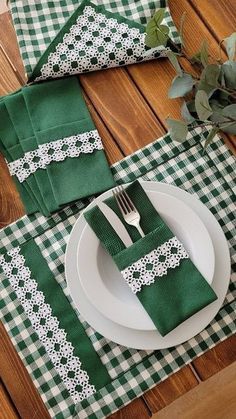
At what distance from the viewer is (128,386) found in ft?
2.85

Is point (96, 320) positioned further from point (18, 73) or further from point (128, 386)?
point (18, 73)

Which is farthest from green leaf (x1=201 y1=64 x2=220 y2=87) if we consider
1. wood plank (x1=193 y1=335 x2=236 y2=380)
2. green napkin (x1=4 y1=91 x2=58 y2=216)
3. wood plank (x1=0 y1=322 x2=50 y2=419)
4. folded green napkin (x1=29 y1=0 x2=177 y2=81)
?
wood plank (x1=0 y1=322 x2=50 y2=419)

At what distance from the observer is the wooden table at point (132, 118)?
2.85 ft

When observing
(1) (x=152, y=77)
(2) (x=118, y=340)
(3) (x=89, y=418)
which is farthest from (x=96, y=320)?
(1) (x=152, y=77)

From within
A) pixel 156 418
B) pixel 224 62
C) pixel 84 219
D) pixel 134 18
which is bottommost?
pixel 156 418

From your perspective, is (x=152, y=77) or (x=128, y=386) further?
(x=152, y=77)

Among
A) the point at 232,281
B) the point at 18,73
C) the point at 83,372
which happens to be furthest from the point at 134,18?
the point at 83,372

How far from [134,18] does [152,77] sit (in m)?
0.12

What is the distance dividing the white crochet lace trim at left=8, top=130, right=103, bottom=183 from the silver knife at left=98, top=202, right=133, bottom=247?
13 cm

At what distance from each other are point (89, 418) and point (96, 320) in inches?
6.0

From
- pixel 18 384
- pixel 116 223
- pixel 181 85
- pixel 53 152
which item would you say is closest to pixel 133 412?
pixel 18 384

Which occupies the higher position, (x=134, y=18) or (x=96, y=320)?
(x=134, y=18)

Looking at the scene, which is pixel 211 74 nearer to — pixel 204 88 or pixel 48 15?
pixel 204 88

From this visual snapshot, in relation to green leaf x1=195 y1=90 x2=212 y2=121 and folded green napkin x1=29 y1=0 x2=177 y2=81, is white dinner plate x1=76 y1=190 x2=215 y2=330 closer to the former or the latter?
green leaf x1=195 y1=90 x2=212 y2=121
